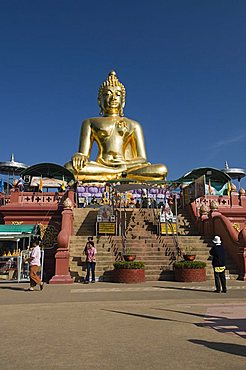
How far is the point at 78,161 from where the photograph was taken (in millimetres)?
24141

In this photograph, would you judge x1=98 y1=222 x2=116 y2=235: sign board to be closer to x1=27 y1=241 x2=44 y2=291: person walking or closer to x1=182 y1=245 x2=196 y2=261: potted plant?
x1=182 y1=245 x2=196 y2=261: potted plant

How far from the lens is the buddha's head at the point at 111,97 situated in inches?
1117

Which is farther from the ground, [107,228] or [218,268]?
[107,228]

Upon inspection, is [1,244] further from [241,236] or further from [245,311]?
[245,311]

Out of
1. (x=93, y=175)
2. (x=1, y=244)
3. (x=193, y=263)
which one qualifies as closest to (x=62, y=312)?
(x=193, y=263)

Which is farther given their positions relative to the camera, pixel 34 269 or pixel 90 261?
pixel 90 261

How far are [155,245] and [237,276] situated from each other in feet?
10.7

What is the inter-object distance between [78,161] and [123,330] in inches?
765

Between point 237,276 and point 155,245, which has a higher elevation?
point 155,245

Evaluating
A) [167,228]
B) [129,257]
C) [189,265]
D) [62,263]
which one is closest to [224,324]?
[189,265]

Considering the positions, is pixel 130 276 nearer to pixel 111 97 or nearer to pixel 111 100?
pixel 111 100

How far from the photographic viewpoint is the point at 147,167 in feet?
78.4

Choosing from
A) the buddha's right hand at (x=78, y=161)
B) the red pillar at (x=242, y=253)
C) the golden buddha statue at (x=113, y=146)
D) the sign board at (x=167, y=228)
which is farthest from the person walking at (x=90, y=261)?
the buddha's right hand at (x=78, y=161)

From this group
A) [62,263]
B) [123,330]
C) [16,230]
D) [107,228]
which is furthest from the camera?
[107,228]
